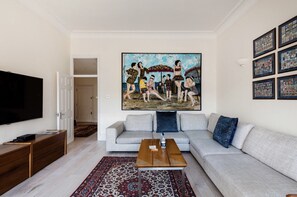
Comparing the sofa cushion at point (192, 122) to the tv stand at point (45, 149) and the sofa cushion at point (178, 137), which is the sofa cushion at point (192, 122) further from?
the tv stand at point (45, 149)

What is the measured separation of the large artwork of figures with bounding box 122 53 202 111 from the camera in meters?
4.68

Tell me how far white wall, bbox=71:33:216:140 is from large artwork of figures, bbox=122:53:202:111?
0.57ft

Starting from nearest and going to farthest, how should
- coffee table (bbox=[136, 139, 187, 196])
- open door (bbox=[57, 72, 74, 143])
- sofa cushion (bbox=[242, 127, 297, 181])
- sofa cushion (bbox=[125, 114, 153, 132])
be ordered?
sofa cushion (bbox=[242, 127, 297, 181]), coffee table (bbox=[136, 139, 187, 196]), open door (bbox=[57, 72, 74, 143]), sofa cushion (bbox=[125, 114, 153, 132])

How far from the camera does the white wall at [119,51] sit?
15.4ft

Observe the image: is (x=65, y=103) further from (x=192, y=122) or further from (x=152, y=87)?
(x=192, y=122)

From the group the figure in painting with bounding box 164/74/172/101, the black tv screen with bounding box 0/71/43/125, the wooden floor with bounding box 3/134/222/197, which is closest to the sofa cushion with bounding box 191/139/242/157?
the wooden floor with bounding box 3/134/222/197

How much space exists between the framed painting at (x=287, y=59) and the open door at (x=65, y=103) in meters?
4.19

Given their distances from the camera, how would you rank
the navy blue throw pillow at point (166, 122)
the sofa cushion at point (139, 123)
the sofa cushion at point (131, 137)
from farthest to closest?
1. the sofa cushion at point (139, 123)
2. the navy blue throw pillow at point (166, 122)
3. the sofa cushion at point (131, 137)

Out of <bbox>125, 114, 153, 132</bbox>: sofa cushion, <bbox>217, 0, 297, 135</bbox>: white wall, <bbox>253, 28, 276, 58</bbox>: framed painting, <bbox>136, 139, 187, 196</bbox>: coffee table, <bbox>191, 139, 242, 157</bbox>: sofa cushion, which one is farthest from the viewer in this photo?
<bbox>125, 114, 153, 132</bbox>: sofa cushion

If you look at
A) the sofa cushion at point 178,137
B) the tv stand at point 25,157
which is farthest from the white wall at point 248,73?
the tv stand at point 25,157

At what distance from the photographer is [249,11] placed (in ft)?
10.2

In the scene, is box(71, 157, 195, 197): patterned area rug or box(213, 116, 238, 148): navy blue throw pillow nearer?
box(71, 157, 195, 197): patterned area rug

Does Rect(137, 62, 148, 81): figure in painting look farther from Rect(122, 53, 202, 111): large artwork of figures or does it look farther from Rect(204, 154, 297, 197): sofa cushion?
Rect(204, 154, 297, 197): sofa cushion

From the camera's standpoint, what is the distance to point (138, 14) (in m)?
3.64
